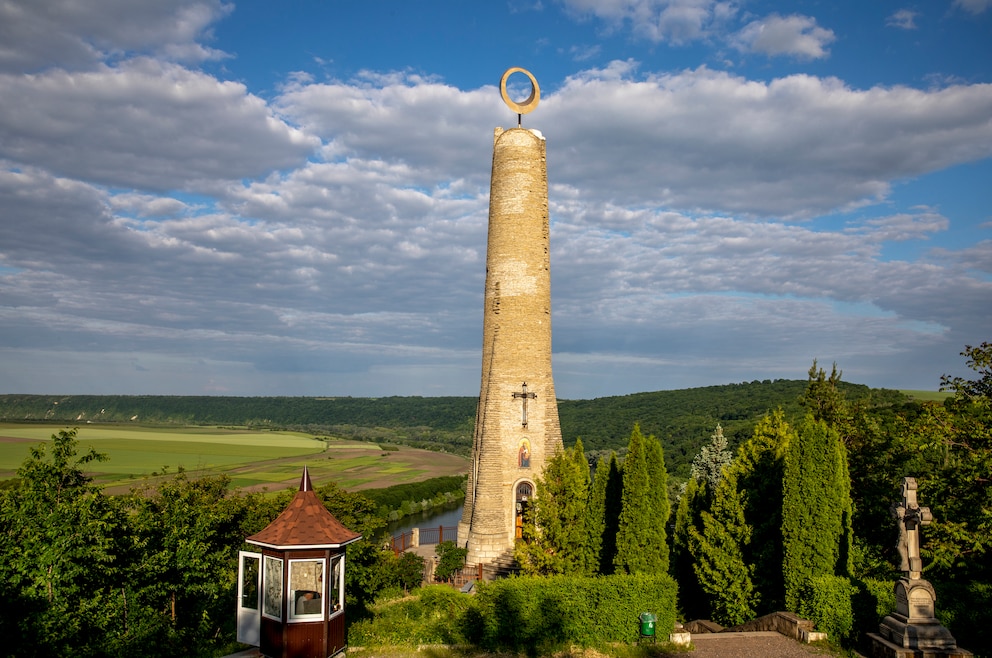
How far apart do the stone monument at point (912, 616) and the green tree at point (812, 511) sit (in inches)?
121

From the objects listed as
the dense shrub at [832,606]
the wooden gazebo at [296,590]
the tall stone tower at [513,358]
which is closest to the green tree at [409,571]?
the tall stone tower at [513,358]

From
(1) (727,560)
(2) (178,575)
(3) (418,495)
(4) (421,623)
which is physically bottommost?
(3) (418,495)

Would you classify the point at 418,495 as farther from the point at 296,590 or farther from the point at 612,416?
the point at 612,416

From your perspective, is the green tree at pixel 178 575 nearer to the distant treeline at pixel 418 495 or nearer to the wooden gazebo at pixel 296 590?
the wooden gazebo at pixel 296 590

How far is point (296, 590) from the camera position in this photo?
13.5m

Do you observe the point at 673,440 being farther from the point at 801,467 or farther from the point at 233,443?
the point at 233,443

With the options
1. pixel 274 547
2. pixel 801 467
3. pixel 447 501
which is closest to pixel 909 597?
pixel 801 467

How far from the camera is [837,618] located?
14.6 m

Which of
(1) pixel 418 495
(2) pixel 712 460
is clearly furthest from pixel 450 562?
(1) pixel 418 495

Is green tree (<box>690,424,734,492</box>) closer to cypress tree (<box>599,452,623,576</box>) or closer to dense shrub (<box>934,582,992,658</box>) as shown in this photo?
cypress tree (<box>599,452,623,576</box>)

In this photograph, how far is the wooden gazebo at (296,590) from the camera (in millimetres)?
12422

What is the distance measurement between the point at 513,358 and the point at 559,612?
417 inches

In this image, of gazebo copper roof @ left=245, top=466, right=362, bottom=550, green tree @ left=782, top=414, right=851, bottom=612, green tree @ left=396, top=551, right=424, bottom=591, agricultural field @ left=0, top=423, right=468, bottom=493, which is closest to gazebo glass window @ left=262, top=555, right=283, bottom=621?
gazebo copper roof @ left=245, top=466, right=362, bottom=550

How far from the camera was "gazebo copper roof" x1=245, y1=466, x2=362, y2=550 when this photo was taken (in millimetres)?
12523
